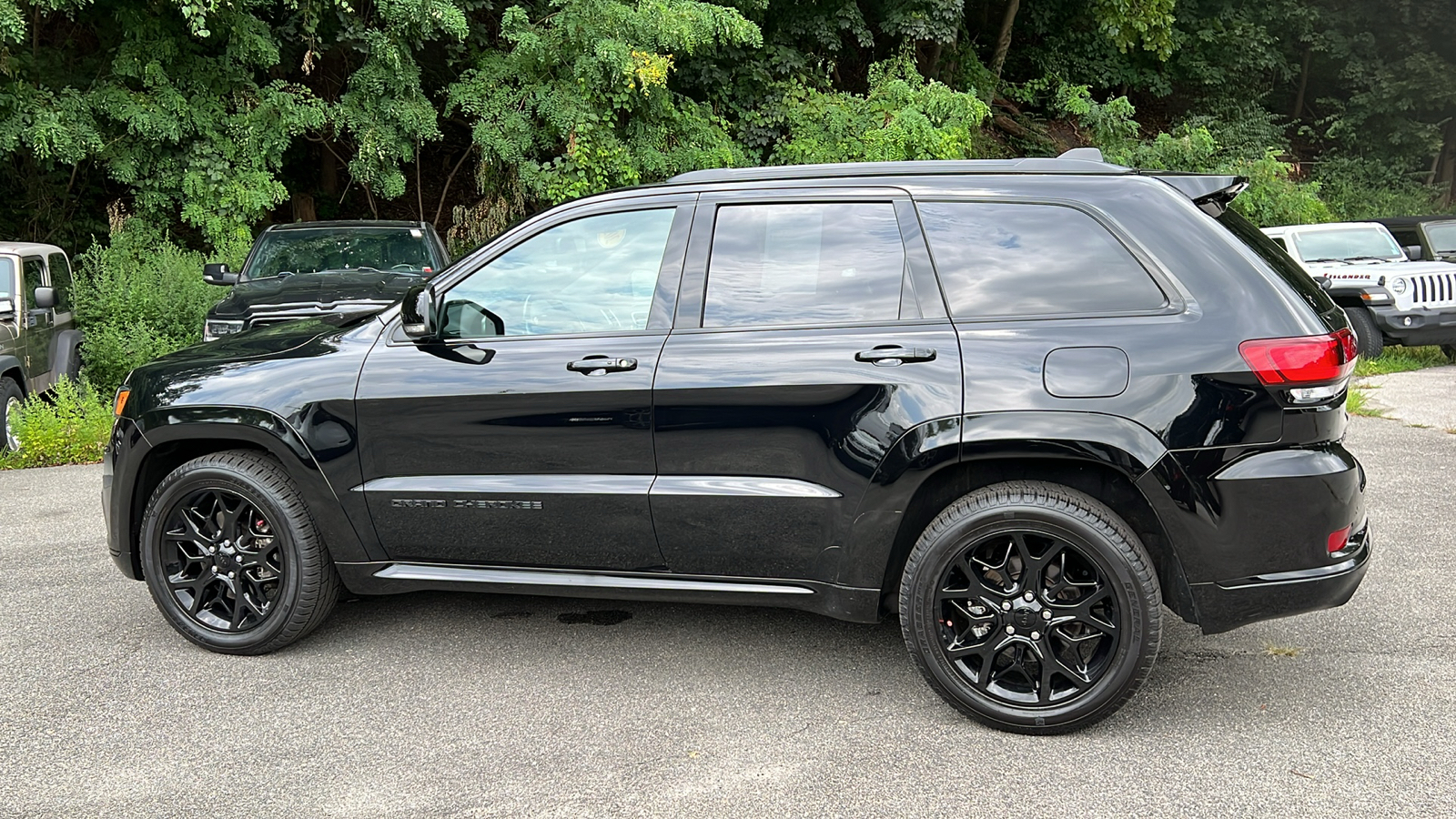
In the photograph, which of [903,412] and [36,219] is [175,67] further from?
[903,412]

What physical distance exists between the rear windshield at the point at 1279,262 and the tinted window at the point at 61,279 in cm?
935

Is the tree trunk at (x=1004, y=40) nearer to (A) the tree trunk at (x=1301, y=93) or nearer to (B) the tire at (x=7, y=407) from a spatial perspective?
(A) the tree trunk at (x=1301, y=93)

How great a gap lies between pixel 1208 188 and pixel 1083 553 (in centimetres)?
131

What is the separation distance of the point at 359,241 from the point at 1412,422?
29.5ft

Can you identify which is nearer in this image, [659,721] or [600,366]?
[659,721]

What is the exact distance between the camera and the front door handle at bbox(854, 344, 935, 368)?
356 cm

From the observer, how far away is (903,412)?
353cm

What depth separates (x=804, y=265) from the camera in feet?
12.5

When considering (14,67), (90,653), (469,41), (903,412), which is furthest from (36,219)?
(903,412)

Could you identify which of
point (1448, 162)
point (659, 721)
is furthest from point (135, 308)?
point (1448, 162)

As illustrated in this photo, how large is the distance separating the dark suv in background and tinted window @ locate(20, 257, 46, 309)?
4.03ft

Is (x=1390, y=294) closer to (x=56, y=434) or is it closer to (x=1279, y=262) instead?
(x=1279, y=262)

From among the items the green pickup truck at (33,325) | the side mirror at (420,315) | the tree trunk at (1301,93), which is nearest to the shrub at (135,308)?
the green pickup truck at (33,325)

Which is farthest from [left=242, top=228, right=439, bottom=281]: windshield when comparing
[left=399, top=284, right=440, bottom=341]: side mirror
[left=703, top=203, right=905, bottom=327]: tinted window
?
[left=703, top=203, right=905, bottom=327]: tinted window
